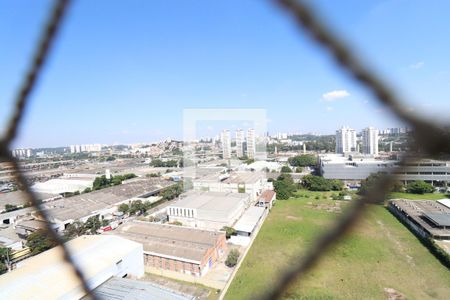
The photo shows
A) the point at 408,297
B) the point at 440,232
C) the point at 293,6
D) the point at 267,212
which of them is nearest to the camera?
the point at 293,6

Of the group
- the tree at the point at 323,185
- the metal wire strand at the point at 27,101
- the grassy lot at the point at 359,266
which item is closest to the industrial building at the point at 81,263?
the grassy lot at the point at 359,266

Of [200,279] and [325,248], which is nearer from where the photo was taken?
[325,248]

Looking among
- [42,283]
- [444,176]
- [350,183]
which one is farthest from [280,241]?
[444,176]

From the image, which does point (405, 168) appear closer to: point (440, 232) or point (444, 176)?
point (440, 232)

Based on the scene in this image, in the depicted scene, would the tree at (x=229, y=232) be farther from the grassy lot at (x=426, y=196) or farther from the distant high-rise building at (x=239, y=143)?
the distant high-rise building at (x=239, y=143)

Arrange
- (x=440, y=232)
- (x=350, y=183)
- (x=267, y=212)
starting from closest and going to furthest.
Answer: (x=440, y=232) < (x=267, y=212) < (x=350, y=183)

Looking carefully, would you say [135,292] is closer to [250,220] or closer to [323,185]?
[250,220]

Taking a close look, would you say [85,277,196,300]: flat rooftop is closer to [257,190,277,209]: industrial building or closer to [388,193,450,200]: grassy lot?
[257,190,277,209]: industrial building

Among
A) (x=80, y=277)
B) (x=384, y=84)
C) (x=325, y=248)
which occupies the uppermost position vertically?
(x=384, y=84)
